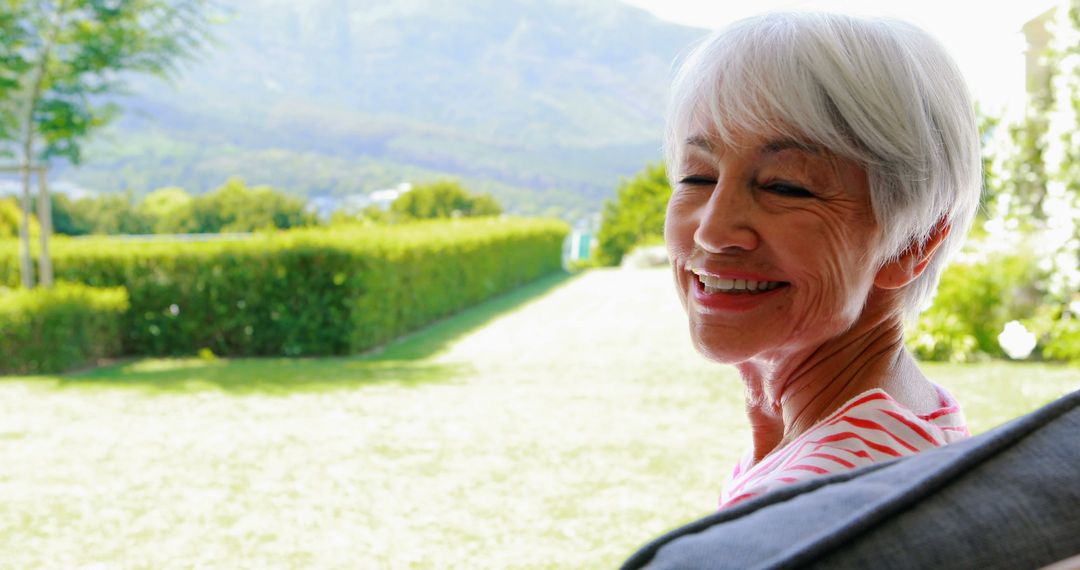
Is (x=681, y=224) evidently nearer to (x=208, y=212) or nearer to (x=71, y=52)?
(x=71, y=52)

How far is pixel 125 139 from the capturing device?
90.9 meters

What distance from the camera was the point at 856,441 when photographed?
2.87 feet

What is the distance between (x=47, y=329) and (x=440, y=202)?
27.2 meters

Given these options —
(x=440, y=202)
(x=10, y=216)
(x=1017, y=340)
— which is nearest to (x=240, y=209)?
(x=440, y=202)

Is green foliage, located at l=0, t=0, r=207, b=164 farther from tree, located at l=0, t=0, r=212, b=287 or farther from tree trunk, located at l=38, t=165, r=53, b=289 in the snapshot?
tree trunk, located at l=38, t=165, r=53, b=289

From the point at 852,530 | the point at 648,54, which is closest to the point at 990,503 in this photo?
the point at 852,530

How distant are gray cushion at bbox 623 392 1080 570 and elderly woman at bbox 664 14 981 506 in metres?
0.31

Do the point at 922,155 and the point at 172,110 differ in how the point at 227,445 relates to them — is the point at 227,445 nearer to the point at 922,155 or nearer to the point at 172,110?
the point at 922,155

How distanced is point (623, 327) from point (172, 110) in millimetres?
96183

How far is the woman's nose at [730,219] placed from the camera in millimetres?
952

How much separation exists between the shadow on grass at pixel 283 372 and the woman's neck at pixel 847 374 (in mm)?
7361

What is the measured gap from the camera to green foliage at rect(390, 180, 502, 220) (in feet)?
118

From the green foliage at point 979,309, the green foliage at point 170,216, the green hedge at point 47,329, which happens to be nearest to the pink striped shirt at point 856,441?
the green foliage at point 979,309

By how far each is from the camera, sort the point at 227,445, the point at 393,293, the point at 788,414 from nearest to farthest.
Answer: the point at 788,414 → the point at 227,445 → the point at 393,293
